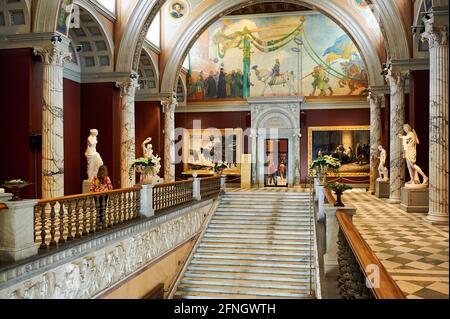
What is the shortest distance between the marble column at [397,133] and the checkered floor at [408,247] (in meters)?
1.58

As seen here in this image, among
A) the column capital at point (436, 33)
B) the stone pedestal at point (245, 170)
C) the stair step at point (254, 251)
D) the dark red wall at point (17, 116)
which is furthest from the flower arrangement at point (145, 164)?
the stone pedestal at point (245, 170)

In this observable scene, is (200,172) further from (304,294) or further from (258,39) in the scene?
(304,294)

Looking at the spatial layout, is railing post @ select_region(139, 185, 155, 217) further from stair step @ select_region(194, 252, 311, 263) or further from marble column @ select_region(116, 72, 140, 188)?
marble column @ select_region(116, 72, 140, 188)

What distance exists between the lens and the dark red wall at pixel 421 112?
12625mm

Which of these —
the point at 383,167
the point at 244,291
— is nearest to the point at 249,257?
the point at 244,291

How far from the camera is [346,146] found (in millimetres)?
22844

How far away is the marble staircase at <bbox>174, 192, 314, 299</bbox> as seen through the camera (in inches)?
422

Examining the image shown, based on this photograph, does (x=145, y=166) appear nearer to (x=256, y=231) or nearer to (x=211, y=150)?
(x=256, y=231)

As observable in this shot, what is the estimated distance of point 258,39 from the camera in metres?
23.9

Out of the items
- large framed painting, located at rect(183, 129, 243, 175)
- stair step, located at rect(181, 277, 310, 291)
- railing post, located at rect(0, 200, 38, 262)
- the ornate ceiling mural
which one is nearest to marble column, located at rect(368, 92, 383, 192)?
the ornate ceiling mural

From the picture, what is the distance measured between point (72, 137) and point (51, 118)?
4.44 metres
